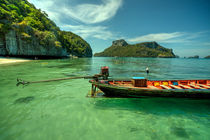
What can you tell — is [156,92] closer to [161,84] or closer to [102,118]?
[161,84]

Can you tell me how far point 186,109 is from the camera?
318 inches

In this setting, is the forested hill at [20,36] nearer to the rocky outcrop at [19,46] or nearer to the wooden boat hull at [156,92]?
the rocky outcrop at [19,46]

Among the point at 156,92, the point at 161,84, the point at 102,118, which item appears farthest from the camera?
the point at 161,84

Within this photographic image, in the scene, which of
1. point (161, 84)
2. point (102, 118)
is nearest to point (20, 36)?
point (102, 118)

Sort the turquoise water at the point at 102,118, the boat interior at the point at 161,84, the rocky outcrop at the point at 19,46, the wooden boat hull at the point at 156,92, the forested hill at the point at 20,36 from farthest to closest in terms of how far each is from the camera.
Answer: the rocky outcrop at the point at 19,46 < the forested hill at the point at 20,36 < the boat interior at the point at 161,84 < the wooden boat hull at the point at 156,92 < the turquoise water at the point at 102,118

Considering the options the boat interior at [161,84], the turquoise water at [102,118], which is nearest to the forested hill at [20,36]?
the turquoise water at [102,118]

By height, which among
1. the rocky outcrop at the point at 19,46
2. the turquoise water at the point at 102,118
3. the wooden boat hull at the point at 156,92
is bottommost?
the turquoise water at the point at 102,118

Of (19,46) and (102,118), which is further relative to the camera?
(19,46)

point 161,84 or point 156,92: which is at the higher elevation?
point 161,84

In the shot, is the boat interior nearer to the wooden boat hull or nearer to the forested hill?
the wooden boat hull

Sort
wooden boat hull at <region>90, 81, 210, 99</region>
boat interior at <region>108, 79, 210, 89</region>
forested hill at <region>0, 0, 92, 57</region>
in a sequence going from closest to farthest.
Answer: wooden boat hull at <region>90, 81, 210, 99</region> < boat interior at <region>108, 79, 210, 89</region> < forested hill at <region>0, 0, 92, 57</region>

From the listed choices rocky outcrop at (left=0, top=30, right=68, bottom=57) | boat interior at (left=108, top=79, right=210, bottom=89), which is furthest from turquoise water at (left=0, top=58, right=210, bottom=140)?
rocky outcrop at (left=0, top=30, right=68, bottom=57)

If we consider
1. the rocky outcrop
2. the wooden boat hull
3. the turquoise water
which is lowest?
the turquoise water

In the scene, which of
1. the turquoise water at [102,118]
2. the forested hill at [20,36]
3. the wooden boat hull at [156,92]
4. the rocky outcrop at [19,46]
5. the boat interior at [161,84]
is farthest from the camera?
the rocky outcrop at [19,46]
